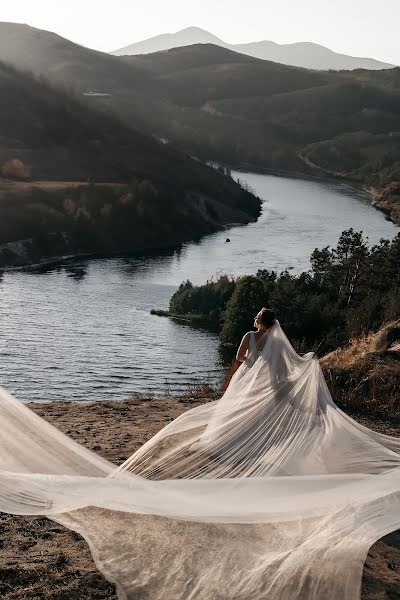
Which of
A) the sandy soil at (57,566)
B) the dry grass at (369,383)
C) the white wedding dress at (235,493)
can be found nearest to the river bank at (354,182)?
the dry grass at (369,383)

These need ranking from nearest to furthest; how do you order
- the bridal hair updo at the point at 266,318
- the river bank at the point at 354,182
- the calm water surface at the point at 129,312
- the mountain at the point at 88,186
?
the bridal hair updo at the point at 266,318 → the calm water surface at the point at 129,312 → the mountain at the point at 88,186 → the river bank at the point at 354,182

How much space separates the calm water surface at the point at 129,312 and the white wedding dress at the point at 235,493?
110 feet

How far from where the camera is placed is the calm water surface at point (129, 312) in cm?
4806

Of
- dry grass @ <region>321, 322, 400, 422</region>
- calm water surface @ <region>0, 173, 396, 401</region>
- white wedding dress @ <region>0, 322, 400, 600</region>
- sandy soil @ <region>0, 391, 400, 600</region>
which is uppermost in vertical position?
white wedding dress @ <region>0, 322, 400, 600</region>

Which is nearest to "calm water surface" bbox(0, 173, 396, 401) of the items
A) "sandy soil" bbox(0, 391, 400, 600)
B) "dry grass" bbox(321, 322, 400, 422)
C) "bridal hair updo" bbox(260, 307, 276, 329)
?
"dry grass" bbox(321, 322, 400, 422)

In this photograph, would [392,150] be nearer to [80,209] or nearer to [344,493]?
[80,209]

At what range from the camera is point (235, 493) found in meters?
6.11

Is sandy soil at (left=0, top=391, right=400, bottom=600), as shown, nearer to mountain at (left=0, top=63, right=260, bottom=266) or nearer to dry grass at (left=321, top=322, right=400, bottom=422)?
dry grass at (left=321, top=322, right=400, bottom=422)

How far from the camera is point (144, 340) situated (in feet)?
200

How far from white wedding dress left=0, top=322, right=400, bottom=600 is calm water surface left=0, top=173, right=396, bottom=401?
33.7 m

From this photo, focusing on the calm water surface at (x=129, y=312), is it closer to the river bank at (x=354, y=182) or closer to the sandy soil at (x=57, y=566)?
A: the river bank at (x=354, y=182)

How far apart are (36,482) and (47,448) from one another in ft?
2.62

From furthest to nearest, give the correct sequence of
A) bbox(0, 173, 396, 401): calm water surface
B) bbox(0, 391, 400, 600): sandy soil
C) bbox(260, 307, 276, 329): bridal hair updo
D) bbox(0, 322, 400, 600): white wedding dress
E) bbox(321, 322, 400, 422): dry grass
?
bbox(0, 173, 396, 401): calm water surface
bbox(321, 322, 400, 422): dry grass
bbox(260, 307, 276, 329): bridal hair updo
bbox(0, 391, 400, 600): sandy soil
bbox(0, 322, 400, 600): white wedding dress

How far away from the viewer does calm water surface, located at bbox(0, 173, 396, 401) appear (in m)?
48.1
